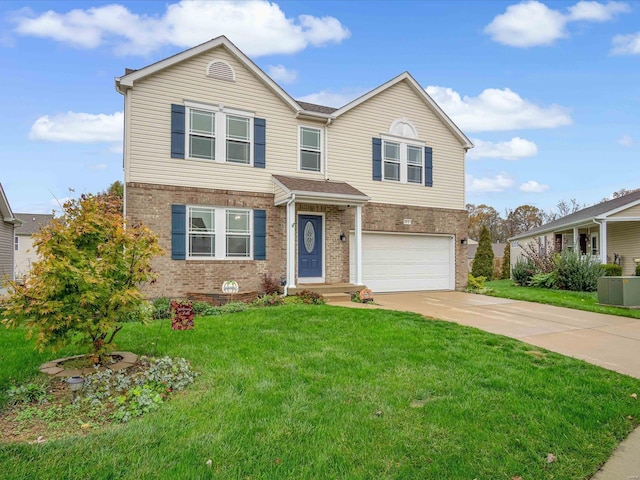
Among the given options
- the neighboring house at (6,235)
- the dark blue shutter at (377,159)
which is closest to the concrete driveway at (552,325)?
the dark blue shutter at (377,159)

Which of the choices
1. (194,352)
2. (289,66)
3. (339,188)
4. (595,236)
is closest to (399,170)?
(339,188)

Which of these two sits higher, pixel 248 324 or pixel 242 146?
pixel 242 146

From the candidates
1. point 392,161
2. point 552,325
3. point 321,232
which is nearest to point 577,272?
point 392,161

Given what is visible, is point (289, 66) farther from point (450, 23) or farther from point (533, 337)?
point (533, 337)

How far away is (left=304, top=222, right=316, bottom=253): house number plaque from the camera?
12.7 meters

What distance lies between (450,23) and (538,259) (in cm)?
1074

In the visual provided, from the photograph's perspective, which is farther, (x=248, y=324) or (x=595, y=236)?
(x=595, y=236)

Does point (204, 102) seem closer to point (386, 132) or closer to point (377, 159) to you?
point (377, 159)

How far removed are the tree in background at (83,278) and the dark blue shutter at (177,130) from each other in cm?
658

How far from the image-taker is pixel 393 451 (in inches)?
119

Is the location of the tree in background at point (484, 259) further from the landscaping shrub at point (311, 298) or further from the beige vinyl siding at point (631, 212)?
the landscaping shrub at point (311, 298)

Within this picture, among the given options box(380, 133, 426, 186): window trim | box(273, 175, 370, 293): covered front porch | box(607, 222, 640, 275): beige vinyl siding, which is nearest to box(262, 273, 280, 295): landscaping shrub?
box(273, 175, 370, 293): covered front porch

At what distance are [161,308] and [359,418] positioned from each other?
7126 mm

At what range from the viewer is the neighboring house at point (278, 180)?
1085 centimetres
